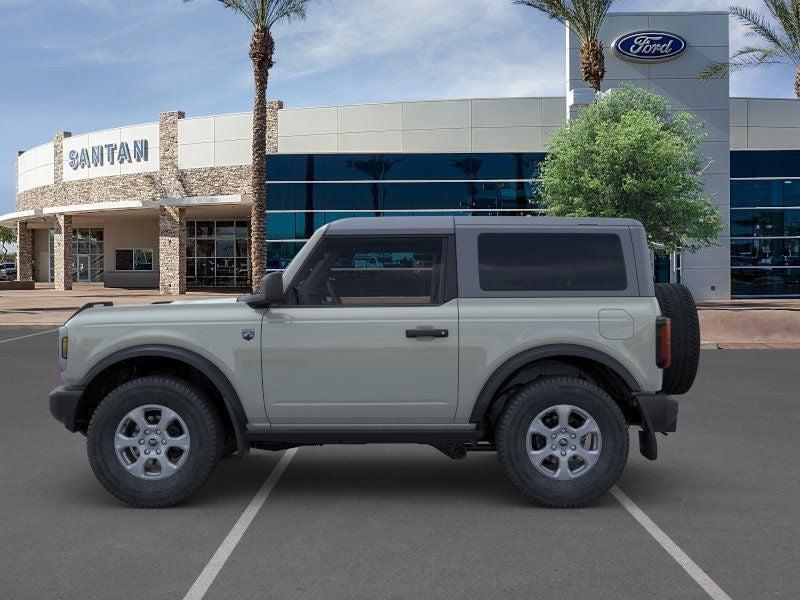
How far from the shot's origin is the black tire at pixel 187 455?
5.77 metres

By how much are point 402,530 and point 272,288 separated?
1.76 metres

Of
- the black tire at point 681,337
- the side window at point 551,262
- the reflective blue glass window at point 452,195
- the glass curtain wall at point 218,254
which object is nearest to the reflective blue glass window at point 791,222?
the reflective blue glass window at point 452,195

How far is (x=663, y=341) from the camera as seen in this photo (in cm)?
576

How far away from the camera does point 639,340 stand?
5.79 m

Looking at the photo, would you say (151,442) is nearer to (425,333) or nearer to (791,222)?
(425,333)

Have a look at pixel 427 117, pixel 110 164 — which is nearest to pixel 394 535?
pixel 427 117

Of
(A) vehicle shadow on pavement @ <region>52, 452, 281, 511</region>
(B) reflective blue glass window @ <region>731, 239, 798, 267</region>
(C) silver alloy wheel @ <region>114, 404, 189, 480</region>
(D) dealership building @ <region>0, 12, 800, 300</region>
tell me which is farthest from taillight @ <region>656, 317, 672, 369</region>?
(B) reflective blue glass window @ <region>731, 239, 798, 267</region>

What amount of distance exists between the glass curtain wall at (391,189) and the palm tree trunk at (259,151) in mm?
7075

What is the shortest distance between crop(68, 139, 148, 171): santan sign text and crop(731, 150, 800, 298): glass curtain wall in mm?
29471

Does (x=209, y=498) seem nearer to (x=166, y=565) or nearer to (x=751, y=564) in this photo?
(x=166, y=565)

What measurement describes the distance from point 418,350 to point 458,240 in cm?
83

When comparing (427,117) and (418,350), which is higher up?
(427,117)

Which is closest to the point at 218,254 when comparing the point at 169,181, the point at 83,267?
the point at 169,181

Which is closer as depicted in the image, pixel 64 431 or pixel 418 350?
pixel 418 350
